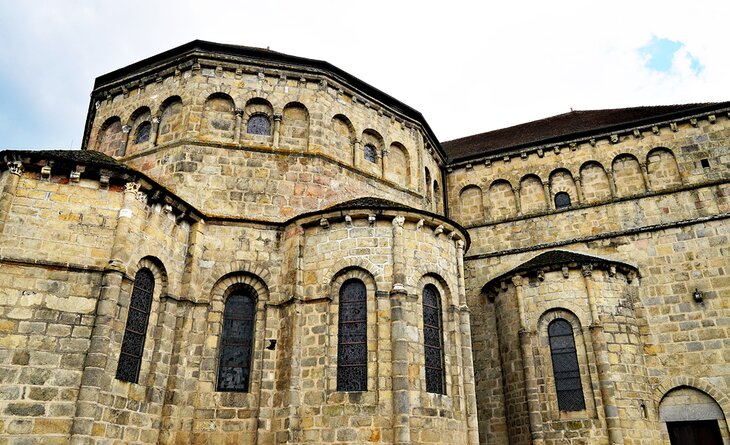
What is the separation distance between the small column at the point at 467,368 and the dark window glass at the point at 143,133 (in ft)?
33.4

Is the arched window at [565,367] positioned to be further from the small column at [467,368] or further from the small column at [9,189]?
the small column at [9,189]

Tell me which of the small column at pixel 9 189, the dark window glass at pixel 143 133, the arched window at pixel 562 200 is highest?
the dark window glass at pixel 143 133

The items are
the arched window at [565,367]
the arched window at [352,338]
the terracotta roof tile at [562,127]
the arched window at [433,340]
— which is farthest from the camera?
the terracotta roof tile at [562,127]

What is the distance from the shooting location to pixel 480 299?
20422mm

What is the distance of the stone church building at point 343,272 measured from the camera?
39.1ft

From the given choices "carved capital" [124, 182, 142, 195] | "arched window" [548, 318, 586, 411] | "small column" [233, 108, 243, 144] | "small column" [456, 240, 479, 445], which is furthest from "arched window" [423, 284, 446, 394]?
"carved capital" [124, 182, 142, 195]

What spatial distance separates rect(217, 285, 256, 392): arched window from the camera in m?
14.0

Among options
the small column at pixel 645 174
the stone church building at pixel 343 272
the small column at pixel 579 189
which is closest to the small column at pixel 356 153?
the stone church building at pixel 343 272

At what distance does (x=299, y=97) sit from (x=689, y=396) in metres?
15.0

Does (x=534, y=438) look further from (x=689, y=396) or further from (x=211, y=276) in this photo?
(x=211, y=276)

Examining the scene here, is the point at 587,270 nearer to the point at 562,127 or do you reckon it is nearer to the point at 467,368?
the point at 467,368

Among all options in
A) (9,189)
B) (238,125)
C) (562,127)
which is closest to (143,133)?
(238,125)

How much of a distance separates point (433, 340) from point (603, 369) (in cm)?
568

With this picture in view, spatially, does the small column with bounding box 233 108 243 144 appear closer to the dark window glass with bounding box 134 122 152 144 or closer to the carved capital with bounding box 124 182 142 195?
the dark window glass with bounding box 134 122 152 144
